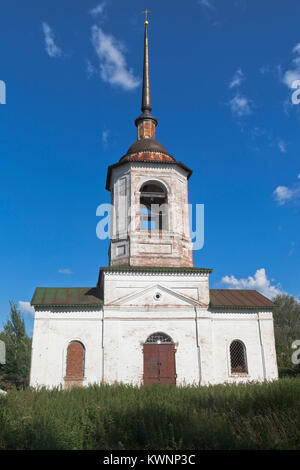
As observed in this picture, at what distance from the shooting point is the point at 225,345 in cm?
1527

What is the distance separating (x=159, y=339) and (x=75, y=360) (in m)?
3.39

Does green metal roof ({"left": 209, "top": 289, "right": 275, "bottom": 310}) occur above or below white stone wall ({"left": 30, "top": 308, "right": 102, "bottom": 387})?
above

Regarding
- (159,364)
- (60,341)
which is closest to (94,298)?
(60,341)

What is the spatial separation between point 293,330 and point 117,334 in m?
34.0

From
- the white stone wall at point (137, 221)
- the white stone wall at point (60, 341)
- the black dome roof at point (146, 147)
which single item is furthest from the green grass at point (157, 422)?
the black dome roof at point (146, 147)

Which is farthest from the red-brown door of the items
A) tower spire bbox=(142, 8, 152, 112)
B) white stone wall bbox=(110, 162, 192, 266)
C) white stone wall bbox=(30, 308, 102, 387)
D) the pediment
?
tower spire bbox=(142, 8, 152, 112)

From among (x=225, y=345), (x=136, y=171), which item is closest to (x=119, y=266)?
(x=136, y=171)

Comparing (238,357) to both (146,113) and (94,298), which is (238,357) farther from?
(146,113)

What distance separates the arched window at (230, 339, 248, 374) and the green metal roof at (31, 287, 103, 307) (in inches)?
231

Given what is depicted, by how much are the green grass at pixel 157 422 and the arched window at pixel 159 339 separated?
15.3ft

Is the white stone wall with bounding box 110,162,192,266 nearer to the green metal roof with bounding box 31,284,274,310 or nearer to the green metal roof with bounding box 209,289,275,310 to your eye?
the green metal roof with bounding box 31,284,274,310

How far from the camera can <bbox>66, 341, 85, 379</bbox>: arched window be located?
14234 mm
